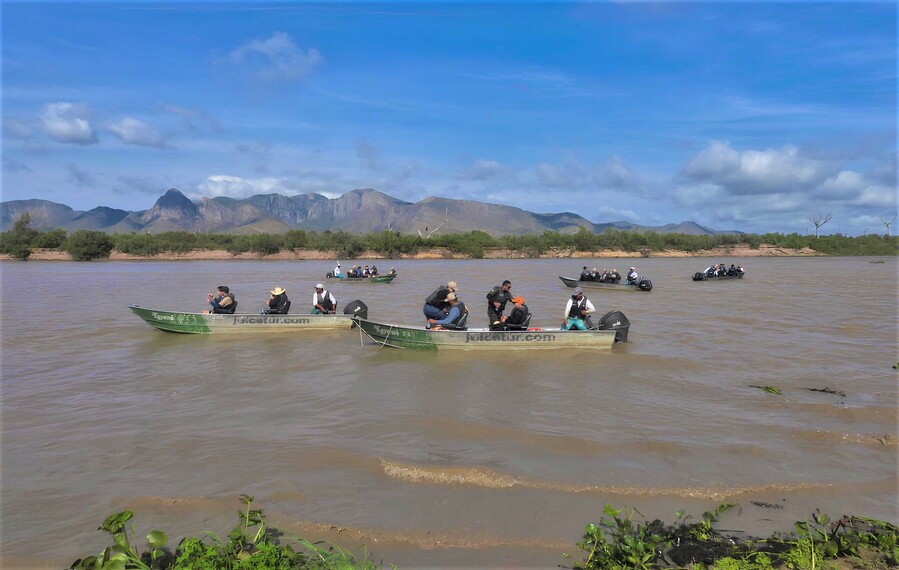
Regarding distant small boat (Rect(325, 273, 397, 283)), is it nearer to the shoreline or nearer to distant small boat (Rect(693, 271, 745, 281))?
distant small boat (Rect(693, 271, 745, 281))

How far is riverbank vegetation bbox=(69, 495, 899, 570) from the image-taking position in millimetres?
3641

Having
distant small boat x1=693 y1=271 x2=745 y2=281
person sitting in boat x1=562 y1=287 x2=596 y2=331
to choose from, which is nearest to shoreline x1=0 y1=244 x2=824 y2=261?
distant small boat x1=693 y1=271 x2=745 y2=281

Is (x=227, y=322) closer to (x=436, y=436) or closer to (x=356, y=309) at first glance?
(x=356, y=309)

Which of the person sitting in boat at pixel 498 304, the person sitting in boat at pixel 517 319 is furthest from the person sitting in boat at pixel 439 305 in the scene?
the person sitting in boat at pixel 517 319

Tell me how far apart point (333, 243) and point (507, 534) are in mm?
81134

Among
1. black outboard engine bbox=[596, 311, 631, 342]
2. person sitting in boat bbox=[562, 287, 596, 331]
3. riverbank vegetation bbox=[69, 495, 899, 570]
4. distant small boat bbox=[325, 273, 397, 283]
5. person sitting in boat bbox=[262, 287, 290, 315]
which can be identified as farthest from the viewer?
distant small boat bbox=[325, 273, 397, 283]

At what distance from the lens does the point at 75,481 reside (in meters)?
6.53

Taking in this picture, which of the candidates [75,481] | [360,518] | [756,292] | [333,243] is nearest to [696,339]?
[360,518]

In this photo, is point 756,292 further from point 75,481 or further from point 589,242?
point 589,242

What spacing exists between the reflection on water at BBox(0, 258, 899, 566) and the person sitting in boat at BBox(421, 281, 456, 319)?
1.30 m

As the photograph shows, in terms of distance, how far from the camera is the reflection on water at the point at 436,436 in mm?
5656

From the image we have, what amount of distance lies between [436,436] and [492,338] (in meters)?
5.86

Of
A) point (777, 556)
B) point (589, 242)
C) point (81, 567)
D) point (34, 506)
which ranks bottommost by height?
point (34, 506)

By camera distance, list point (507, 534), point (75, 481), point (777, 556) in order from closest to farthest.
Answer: point (777, 556) → point (507, 534) → point (75, 481)
